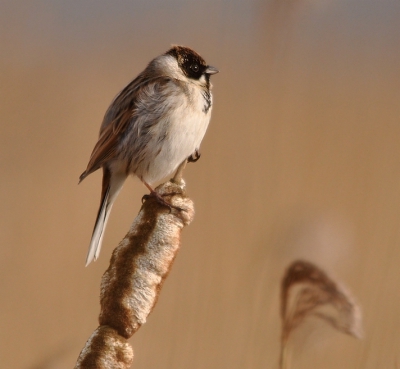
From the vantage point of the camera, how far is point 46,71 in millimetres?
4211

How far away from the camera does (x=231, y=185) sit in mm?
3320

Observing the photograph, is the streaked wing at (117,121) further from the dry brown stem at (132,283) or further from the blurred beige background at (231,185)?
the dry brown stem at (132,283)

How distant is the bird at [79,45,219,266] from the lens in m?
2.48

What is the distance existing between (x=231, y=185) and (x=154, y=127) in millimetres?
870

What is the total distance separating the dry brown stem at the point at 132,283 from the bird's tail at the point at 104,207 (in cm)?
107

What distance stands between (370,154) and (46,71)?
85.0 inches

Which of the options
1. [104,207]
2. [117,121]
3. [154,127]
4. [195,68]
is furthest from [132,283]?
[195,68]

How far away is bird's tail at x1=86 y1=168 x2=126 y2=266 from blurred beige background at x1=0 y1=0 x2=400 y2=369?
13.1 inches

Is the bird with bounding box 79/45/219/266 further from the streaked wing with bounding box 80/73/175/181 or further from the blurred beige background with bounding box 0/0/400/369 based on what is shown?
the blurred beige background with bounding box 0/0/400/369

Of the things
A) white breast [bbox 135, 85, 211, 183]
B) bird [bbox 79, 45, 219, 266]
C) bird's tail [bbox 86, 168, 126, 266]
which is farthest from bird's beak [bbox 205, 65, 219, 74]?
bird's tail [bbox 86, 168, 126, 266]

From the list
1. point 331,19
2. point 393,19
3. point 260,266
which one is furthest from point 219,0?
point 260,266

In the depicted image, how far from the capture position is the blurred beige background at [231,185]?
191 cm

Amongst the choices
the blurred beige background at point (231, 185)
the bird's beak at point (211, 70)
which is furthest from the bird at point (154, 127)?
the blurred beige background at point (231, 185)

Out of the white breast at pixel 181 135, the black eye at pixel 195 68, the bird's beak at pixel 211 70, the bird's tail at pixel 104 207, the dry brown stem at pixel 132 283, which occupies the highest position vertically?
the black eye at pixel 195 68
